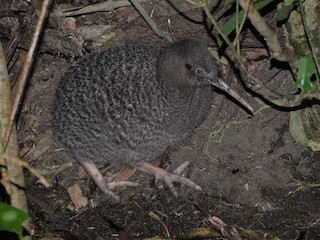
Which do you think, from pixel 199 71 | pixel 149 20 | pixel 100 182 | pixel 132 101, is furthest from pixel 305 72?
pixel 100 182

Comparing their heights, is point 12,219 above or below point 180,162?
above

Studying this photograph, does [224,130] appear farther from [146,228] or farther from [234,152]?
[146,228]

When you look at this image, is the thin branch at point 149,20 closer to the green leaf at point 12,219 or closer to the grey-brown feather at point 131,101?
the grey-brown feather at point 131,101

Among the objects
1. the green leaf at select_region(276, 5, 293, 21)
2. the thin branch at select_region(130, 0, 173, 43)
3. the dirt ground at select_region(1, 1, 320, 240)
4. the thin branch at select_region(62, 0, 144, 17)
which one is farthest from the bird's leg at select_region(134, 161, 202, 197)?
the green leaf at select_region(276, 5, 293, 21)

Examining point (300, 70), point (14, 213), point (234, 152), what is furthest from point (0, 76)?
point (234, 152)

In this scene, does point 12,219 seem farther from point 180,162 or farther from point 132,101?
point 180,162

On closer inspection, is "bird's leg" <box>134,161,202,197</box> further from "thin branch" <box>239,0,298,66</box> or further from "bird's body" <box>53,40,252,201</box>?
"thin branch" <box>239,0,298,66</box>

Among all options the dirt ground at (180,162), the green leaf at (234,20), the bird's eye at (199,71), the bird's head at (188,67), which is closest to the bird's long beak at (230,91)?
the bird's head at (188,67)
